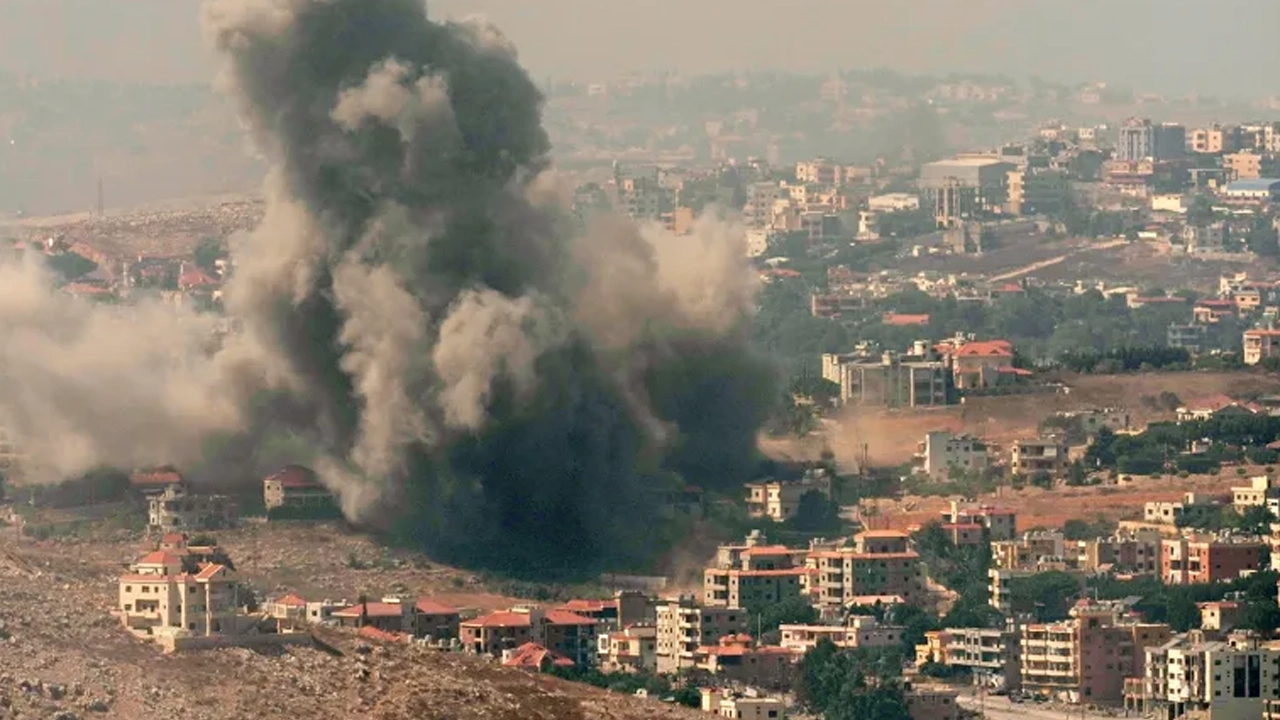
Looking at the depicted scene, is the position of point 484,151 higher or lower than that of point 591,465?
higher

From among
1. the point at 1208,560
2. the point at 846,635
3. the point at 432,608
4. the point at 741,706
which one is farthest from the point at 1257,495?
the point at 741,706

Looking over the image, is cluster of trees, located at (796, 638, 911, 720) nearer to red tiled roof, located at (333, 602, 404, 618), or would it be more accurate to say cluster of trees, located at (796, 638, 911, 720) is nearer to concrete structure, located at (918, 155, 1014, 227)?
red tiled roof, located at (333, 602, 404, 618)

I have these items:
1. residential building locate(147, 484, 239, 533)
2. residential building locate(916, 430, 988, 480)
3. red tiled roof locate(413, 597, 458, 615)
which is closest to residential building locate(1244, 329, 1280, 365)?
residential building locate(916, 430, 988, 480)

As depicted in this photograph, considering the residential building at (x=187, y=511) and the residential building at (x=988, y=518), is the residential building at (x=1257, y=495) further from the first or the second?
the residential building at (x=187, y=511)

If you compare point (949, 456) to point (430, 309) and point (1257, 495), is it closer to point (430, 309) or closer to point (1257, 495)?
point (1257, 495)

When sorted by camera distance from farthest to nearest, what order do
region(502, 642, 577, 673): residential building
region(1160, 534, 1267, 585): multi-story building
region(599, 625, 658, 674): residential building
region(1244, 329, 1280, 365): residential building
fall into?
region(1244, 329, 1280, 365): residential building, region(1160, 534, 1267, 585): multi-story building, region(599, 625, 658, 674): residential building, region(502, 642, 577, 673): residential building

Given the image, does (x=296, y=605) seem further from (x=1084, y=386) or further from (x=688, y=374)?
(x=1084, y=386)

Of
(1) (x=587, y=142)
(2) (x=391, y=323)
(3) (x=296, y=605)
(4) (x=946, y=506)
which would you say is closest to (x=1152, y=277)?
(1) (x=587, y=142)
